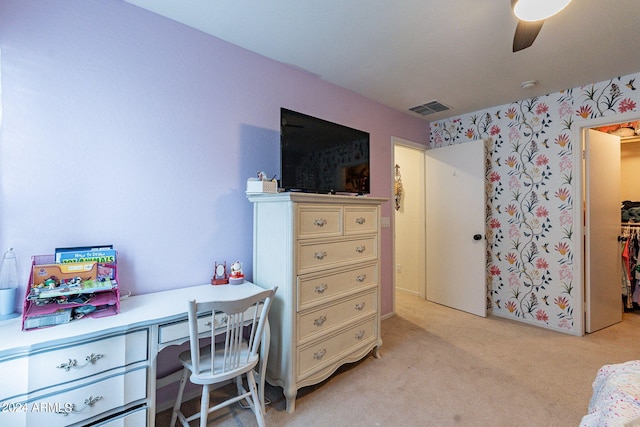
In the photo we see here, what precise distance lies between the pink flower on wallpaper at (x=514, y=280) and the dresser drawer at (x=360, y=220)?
6.73 feet

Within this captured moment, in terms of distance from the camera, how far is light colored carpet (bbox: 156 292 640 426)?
1.71 metres

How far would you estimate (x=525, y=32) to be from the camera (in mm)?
1428

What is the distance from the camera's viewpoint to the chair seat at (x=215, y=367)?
4.62 feet

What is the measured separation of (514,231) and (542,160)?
810 mm

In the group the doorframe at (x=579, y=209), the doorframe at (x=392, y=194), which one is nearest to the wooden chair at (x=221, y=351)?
the doorframe at (x=392, y=194)

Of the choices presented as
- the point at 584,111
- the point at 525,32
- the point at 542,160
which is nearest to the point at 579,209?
the point at 542,160

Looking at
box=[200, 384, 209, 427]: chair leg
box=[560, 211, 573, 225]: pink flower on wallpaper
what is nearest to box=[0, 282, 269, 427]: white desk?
box=[200, 384, 209, 427]: chair leg

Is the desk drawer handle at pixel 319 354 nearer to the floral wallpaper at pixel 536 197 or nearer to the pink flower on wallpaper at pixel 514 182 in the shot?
the floral wallpaper at pixel 536 197

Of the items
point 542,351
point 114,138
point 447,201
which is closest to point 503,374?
point 542,351

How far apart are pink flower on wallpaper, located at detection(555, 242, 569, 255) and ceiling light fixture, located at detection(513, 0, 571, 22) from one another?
2.49 m

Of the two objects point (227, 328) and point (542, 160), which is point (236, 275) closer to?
point (227, 328)

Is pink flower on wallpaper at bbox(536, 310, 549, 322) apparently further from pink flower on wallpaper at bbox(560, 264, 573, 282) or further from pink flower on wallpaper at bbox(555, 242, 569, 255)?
pink flower on wallpaper at bbox(555, 242, 569, 255)

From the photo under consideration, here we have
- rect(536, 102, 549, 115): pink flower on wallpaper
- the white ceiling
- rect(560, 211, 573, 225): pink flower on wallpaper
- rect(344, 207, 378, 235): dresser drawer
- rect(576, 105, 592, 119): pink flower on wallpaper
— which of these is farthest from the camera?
rect(536, 102, 549, 115): pink flower on wallpaper

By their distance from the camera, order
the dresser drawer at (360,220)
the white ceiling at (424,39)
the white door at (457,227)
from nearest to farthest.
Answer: the white ceiling at (424,39) < the dresser drawer at (360,220) < the white door at (457,227)
